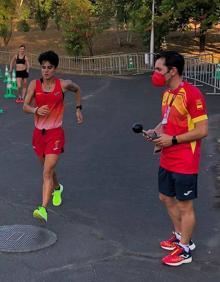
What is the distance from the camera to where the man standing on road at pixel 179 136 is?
453 cm

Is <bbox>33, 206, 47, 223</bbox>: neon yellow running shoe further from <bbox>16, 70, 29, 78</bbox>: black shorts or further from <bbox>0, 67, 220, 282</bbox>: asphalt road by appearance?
<bbox>16, 70, 29, 78</bbox>: black shorts

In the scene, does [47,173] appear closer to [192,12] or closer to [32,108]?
[32,108]

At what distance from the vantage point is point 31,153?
9.34 m

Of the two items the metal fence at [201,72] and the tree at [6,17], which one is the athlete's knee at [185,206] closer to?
the metal fence at [201,72]

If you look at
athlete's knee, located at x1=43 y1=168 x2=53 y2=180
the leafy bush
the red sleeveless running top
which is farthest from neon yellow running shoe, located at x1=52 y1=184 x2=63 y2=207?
the leafy bush

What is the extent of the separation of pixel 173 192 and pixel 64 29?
79.7 feet

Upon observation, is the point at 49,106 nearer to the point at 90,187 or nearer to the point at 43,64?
the point at 43,64

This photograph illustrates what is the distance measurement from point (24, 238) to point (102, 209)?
1247mm

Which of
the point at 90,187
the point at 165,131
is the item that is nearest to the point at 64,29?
the point at 90,187

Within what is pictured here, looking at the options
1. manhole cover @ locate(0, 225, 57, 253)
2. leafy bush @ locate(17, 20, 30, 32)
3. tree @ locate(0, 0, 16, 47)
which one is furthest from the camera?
leafy bush @ locate(17, 20, 30, 32)

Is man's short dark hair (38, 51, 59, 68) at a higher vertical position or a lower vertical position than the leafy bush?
higher

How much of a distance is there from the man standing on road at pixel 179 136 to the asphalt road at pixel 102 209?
39cm

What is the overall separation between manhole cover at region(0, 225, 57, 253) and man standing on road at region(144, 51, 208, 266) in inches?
50.0

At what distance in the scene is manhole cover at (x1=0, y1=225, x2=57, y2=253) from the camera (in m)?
5.21
